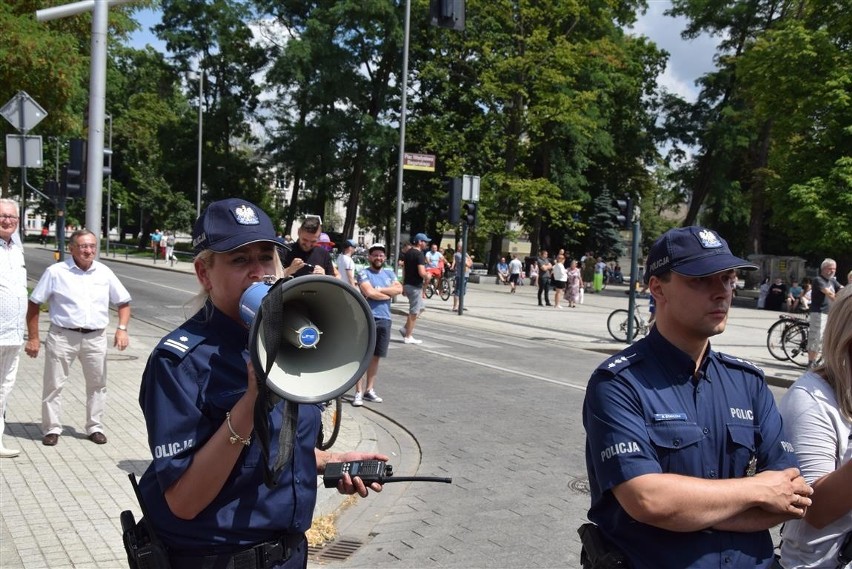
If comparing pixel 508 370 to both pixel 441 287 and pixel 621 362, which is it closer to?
pixel 621 362

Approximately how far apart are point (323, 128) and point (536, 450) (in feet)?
129

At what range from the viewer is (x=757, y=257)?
37.3 m

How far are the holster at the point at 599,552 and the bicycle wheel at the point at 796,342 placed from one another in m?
14.4

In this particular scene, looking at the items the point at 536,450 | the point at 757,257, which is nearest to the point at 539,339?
the point at 536,450

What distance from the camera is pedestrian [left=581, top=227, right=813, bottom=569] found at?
6.81 feet

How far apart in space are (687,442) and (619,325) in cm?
1622

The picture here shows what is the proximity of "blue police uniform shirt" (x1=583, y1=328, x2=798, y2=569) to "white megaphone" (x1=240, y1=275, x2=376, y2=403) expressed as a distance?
2.31 feet

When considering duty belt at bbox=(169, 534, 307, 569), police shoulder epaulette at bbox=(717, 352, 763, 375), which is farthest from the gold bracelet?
police shoulder epaulette at bbox=(717, 352, 763, 375)

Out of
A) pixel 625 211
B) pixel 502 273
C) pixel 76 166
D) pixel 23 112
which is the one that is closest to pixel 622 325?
pixel 625 211

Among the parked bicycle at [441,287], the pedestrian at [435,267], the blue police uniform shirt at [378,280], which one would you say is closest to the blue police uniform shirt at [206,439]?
the blue police uniform shirt at [378,280]

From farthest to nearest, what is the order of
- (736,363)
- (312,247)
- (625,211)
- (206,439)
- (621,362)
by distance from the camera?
(625,211) → (312,247) → (736,363) → (621,362) → (206,439)

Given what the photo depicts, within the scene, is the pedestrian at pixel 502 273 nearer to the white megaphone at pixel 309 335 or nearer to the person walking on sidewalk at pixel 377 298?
the person walking on sidewalk at pixel 377 298

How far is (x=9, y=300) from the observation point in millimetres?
6359

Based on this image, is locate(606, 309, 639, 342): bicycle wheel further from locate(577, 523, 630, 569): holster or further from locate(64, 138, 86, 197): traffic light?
locate(577, 523, 630, 569): holster
